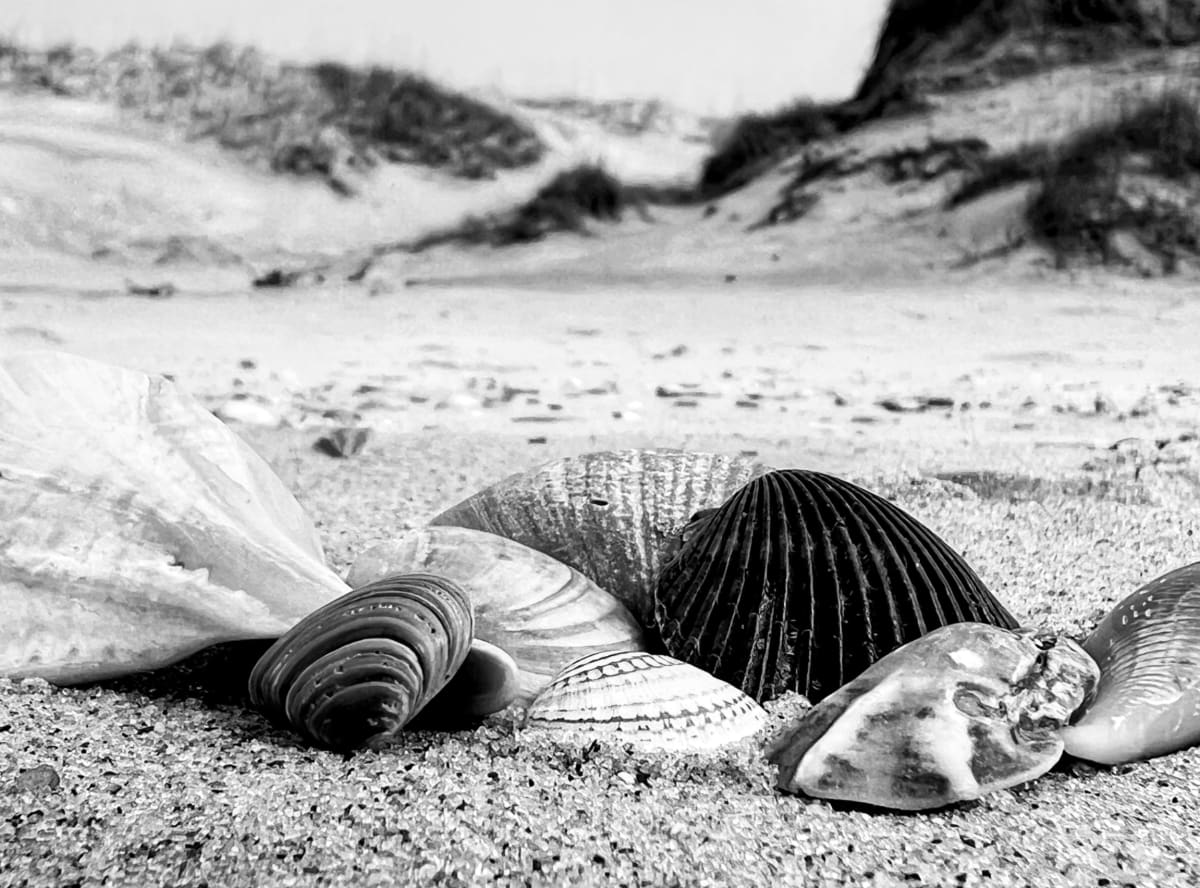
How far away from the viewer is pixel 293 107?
1764 centimetres

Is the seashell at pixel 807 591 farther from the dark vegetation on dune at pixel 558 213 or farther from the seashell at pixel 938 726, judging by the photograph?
the dark vegetation on dune at pixel 558 213

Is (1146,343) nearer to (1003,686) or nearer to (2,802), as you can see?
(1003,686)

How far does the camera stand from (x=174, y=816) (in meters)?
1.38

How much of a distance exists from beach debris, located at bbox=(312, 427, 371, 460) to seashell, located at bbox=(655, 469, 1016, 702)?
2.29 metres

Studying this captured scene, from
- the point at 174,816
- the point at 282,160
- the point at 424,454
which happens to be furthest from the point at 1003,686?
the point at 282,160

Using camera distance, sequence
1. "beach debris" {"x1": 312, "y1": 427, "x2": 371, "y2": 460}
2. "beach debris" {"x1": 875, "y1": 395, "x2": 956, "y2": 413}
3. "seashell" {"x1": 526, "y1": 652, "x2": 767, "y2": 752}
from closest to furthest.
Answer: "seashell" {"x1": 526, "y1": 652, "x2": 767, "y2": 752}
"beach debris" {"x1": 312, "y1": 427, "x2": 371, "y2": 460}
"beach debris" {"x1": 875, "y1": 395, "x2": 956, "y2": 413}

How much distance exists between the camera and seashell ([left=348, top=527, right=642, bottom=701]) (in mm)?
1962

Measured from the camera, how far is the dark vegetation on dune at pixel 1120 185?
31.2ft

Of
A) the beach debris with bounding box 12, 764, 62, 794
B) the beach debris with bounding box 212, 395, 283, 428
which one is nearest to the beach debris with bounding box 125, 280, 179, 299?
the beach debris with bounding box 212, 395, 283, 428

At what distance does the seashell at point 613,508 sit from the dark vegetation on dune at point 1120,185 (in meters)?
7.88

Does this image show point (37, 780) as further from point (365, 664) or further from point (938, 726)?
point (938, 726)

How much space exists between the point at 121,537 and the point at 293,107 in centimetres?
1700

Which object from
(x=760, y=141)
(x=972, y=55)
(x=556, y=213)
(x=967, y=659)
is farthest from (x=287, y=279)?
(x=967, y=659)

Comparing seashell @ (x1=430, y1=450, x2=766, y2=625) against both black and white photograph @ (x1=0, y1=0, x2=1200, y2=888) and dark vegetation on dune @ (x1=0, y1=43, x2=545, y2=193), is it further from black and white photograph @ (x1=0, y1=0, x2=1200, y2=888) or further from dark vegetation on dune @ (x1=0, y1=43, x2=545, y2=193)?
dark vegetation on dune @ (x1=0, y1=43, x2=545, y2=193)
